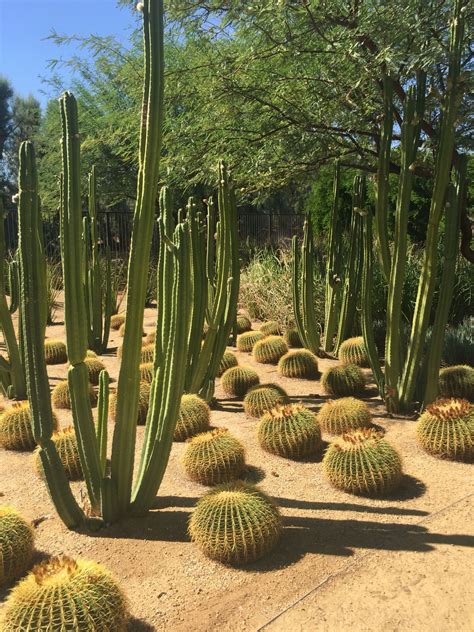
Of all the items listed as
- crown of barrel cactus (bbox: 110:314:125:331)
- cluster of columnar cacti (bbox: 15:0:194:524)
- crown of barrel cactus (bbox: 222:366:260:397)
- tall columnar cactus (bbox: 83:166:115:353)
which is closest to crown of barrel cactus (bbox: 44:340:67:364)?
tall columnar cactus (bbox: 83:166:115:353)

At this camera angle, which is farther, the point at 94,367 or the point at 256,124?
the point at 256,124

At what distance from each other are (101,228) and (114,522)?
17190 mm

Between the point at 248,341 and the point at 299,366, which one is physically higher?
the point at 248,341

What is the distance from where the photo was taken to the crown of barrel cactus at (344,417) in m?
5.17

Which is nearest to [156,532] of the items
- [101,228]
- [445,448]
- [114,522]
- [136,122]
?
[114,522]

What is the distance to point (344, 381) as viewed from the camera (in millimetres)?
6422

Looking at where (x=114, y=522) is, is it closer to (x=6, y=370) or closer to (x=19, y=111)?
(x=6, y=370)

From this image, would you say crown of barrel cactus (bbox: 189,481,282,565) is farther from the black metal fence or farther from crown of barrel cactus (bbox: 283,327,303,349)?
the black metal fence

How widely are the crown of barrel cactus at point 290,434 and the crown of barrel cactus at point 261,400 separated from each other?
2.85 feet

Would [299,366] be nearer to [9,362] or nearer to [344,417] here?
[344,417]

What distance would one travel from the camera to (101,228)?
19.9 metres

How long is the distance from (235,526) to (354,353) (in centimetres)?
457

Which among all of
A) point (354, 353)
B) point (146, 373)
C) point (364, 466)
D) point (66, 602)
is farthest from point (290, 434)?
point (354, 353)

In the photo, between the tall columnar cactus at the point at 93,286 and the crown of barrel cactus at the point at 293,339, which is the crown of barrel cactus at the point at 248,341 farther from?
the tall columnar cactus at the point at 93,286
